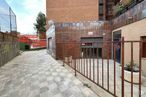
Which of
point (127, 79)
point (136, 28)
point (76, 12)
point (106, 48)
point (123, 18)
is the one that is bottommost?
point (127, 79)

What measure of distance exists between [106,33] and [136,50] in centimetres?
550

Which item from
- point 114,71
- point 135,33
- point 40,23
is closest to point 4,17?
point 135,33

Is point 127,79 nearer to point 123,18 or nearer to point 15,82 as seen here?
point 15,82

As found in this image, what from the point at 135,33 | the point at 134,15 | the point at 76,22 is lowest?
the point at 135,33

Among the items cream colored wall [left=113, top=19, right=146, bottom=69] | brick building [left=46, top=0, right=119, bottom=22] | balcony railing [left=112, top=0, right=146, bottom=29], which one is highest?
brick building [left=46, top=0, right=119, bottom=22]

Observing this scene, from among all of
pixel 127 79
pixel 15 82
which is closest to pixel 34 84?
pixel 15 82

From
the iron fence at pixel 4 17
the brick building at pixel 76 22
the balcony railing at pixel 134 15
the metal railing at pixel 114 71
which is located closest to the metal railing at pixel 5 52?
the iron fence at pixel 4 17

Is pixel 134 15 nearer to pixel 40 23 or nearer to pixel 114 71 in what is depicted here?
pixel 114 71

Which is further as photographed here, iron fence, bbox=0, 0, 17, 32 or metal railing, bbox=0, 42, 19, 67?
iron fence, bbox=0, 0, 17, 32

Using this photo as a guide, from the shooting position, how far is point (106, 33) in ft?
42.8

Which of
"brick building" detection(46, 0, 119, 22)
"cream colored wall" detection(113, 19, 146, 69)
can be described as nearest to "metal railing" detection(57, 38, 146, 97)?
"cream colored wall" detection(113, 19, 146, 69)

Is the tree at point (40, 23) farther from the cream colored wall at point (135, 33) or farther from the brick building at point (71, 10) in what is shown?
the cream colored wall at point (135, 33)

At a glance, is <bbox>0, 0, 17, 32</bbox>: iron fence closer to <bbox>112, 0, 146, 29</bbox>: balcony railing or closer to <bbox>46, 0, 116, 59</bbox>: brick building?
<bbox>46, 0, 116, 59</bbox>: brick building

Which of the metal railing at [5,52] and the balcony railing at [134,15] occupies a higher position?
the balcony railing at [134,15]
